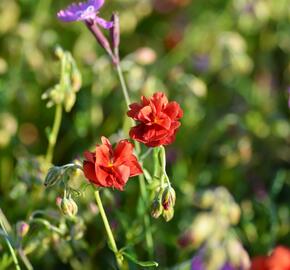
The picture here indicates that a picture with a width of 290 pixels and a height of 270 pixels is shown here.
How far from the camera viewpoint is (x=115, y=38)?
1.90 meters

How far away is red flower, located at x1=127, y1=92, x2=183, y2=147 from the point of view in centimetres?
160

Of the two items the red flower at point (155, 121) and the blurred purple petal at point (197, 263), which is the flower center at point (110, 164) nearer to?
the red flower at point (155, 121)

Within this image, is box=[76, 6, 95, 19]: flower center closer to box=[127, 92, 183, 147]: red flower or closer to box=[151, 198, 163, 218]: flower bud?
box=[127, 92, 183, 147]: red flower

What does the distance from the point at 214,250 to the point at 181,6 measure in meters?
1.90

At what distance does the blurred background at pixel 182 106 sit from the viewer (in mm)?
2312

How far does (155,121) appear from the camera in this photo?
160 cm

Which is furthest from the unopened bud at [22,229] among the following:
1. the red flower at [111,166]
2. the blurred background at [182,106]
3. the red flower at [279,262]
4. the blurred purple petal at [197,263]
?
the red flower at [279,262]

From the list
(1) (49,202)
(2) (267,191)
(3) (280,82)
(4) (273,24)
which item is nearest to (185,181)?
Answer: (2) (267,191)

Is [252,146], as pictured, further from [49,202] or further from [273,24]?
[49,202]

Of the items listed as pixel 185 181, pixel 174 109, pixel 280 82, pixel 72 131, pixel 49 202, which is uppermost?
pixel 174 109

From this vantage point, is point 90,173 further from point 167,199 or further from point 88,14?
point 88,14

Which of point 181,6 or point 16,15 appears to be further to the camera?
point 181,6

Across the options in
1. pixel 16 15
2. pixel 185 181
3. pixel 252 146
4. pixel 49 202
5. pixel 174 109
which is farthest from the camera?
pixel 16 15

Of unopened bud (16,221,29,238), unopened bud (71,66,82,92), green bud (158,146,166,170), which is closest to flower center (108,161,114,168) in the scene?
green bud (158,146,166,170)
